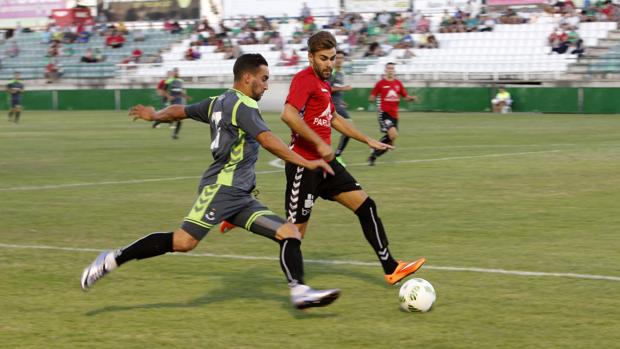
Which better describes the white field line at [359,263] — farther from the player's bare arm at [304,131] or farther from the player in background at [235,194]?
the player in background at [235,194]

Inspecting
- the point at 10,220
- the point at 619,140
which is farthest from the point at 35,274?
the point at 619,140

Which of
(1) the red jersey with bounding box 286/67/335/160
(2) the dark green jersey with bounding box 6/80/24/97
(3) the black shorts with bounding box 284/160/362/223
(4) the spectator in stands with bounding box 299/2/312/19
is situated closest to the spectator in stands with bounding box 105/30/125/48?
(4) the spectator in stands with bounding box 299/2/312/19

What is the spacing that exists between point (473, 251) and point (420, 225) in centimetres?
192

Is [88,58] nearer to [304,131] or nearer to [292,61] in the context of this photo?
[292,61]

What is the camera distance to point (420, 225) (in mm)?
11492

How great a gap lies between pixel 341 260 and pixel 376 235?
1365 mm

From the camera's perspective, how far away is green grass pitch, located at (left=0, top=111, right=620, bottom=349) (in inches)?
258

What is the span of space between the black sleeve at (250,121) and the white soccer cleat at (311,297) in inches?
42.3

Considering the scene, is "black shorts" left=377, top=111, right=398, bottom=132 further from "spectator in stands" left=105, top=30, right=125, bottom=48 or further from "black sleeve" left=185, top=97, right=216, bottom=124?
"spectator in stands" left=105, top=30, right=125, bottom=48

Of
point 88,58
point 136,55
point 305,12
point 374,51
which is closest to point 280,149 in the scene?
point 374,51

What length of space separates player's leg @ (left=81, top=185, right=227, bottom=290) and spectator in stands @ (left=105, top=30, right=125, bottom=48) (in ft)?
180

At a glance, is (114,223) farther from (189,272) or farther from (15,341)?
(15,341)

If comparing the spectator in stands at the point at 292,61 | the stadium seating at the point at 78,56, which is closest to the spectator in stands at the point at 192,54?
the stadium seating at the point at 78,56

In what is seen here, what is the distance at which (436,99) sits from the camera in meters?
43.7
